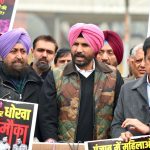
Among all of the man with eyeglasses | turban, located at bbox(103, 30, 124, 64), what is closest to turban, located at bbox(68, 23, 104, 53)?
the man with eyeglasses

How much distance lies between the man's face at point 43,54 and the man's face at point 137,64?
1032 millimetres

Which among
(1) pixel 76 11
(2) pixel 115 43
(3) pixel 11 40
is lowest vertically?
(3) pixel 11 40

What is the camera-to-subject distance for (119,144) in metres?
6.25

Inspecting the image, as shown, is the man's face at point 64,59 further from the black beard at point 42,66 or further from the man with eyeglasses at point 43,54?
the black beard at point 42,66

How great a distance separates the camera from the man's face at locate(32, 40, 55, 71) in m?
9.23

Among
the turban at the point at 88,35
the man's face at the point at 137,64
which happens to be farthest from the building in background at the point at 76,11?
the turban at the point at 88,35

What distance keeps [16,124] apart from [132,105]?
99 cm

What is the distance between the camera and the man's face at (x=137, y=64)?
8617mm

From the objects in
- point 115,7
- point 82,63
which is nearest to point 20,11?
point 115,7

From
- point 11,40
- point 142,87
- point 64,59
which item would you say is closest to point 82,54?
point 11,40

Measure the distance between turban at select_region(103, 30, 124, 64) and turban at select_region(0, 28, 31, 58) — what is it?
6.32ft

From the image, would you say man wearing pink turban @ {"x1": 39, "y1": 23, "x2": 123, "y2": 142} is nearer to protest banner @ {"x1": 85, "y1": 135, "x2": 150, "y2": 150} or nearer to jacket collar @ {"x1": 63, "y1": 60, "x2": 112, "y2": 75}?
jacket collar @ {"x1": 63, "y1": 60, "x2": 112, "y2": 75}

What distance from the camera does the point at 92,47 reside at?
741 cm

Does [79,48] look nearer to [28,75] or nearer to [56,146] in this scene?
[28,75]
